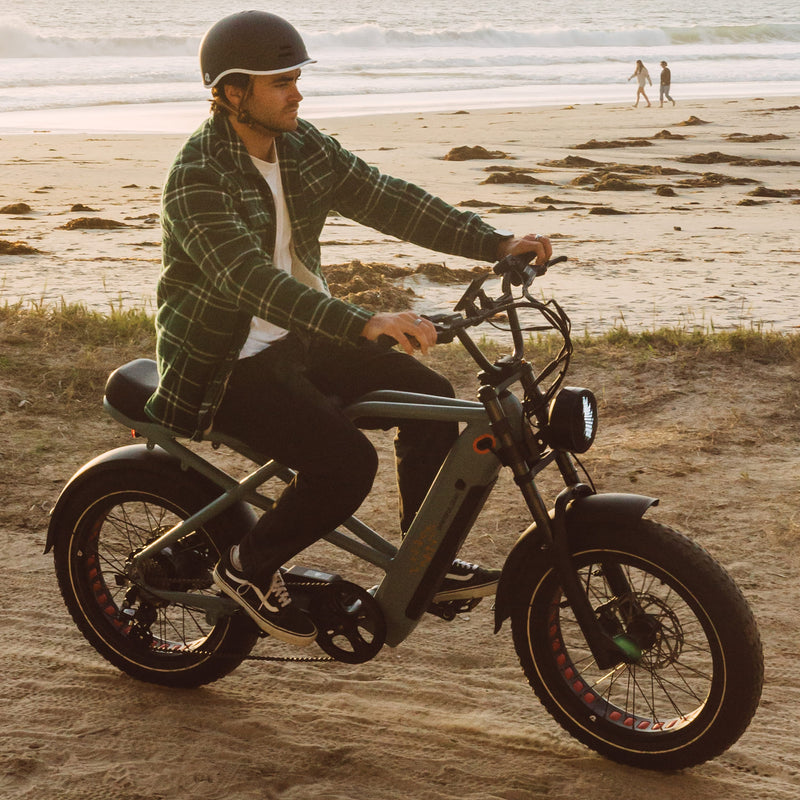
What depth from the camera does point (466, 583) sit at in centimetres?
365

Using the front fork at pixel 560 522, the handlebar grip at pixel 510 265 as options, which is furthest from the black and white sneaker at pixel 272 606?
the handlebar grip at pixel 510 265

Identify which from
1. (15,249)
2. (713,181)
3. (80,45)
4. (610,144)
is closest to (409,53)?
(80,45)

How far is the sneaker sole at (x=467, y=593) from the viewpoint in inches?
142

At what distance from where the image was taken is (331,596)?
144 inches

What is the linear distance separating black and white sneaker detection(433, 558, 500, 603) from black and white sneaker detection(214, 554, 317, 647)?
0.45 m

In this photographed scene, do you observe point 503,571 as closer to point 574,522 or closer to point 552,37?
point 574,522

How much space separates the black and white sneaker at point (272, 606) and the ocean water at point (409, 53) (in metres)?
23.9

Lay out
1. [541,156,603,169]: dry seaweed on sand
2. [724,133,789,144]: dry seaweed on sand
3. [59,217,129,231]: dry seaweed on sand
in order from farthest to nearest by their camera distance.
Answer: [724,133,789,144]: dry seaweed on sand, [541,156,603,169]: dry seaweed on sand, [59,217,129,231]: dry seaweed on sand

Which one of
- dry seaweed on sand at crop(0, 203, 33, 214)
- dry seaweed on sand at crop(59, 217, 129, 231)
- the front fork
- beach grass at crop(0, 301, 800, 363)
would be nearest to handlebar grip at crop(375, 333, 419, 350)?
the front fork

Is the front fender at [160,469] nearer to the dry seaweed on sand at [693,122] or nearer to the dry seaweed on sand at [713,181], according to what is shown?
the dry seaweed on sand at [713,181]

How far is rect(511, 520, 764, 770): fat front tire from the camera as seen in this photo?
3.17 metres

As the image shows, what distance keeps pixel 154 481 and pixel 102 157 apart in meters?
17.1

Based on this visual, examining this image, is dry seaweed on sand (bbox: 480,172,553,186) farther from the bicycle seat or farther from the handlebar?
the handlebar

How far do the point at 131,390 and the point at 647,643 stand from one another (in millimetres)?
1863
